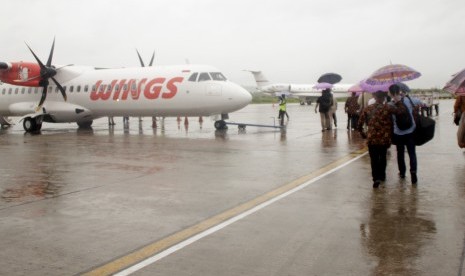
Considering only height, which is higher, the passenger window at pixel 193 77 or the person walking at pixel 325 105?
the passenger window at pixel 193 77

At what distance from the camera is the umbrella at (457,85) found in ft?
24.9

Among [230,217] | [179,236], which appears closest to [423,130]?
[230,217]

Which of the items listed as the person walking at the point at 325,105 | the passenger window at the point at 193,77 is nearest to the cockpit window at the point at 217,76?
the passenger window at the point at 193,77

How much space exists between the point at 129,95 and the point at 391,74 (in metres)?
14.1

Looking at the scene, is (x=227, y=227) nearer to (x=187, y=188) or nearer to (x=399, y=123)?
(x=187, y=188)

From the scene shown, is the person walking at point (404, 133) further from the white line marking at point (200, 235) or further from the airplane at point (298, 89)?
the airplane at point (298, 89)

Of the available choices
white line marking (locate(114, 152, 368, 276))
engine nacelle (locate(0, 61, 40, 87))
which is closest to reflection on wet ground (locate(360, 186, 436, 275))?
white line marking (locate(114, 152, 368, 276))

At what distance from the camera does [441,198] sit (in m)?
7.45

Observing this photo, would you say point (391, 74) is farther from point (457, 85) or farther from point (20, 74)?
point (20, 74)

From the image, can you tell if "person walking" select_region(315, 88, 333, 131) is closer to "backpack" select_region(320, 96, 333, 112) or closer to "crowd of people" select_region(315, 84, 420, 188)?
"backpack" select_region(320, 96, 333, 112)

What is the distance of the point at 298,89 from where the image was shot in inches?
2940

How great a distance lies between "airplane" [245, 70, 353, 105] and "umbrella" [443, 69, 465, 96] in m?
61.4

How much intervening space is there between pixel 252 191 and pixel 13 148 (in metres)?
10.2

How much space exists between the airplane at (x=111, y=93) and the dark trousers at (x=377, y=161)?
39.1 feet
